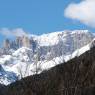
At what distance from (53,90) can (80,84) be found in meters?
1.29

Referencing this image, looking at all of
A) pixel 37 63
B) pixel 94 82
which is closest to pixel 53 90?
pixel 37 63

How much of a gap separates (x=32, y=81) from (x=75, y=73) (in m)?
2.43

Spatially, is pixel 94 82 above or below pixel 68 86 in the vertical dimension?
above

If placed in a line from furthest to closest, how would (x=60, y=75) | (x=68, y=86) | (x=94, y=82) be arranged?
(x=94, y=82) → (x=60, y=75) → (x=68, y=86)

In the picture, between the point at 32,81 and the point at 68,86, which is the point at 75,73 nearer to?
the point at 68,86

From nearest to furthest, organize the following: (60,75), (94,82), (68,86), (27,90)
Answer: (68,86) → (27,90) → (60,75) → (94,82)

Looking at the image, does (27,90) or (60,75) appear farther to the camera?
(60,75)

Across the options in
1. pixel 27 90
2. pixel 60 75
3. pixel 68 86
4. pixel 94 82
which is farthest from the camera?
pixel 94 82

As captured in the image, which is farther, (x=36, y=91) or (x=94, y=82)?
(x=94, y=82)

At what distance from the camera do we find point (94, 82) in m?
24.8

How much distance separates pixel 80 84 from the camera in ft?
68.3

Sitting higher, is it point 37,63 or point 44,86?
point 37,63

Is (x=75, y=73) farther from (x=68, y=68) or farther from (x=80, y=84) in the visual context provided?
(x=68, y=68)

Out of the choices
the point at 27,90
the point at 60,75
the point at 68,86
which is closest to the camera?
the point at 68,86
